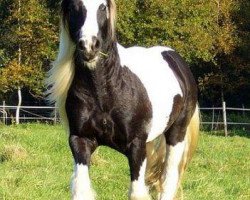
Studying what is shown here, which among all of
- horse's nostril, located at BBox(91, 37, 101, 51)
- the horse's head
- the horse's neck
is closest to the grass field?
the horse's neck

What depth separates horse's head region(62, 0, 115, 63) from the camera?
4309mm

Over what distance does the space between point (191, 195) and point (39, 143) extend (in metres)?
4.68

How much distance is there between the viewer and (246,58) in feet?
89.2

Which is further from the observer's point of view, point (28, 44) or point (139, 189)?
point (28, 44)

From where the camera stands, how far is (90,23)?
4.40 metres

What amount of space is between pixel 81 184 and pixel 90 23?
121cm

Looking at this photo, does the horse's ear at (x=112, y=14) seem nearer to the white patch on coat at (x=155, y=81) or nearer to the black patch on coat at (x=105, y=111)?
the black patch on coat at (x=105, y=111)

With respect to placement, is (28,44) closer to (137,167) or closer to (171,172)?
(171,172)

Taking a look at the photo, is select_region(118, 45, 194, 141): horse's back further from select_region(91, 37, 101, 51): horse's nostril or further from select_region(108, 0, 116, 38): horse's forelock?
select_region(91, 37, 101, 51): horse's nostril

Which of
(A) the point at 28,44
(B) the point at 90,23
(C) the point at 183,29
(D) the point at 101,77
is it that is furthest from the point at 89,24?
(A) the point at 28,44

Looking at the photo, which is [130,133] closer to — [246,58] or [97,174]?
[97,174]

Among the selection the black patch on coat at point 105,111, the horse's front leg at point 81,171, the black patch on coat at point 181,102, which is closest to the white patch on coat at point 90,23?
the black patch on coat at point 105,111

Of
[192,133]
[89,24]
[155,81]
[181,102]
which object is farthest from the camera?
[192,133]

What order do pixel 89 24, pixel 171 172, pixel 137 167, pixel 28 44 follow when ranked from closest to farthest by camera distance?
pixel 89 24, pixel 137 167, pixel 171 172, pixel 28 44
